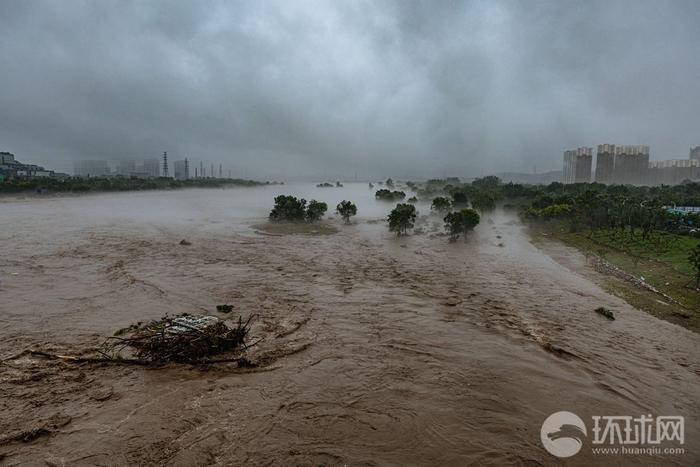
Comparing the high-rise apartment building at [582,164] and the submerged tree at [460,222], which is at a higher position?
the high-rise apartment building at [582,164]

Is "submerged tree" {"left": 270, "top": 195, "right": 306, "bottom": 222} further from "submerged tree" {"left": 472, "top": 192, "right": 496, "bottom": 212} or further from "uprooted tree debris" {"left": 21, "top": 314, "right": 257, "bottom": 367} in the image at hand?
"uprooted tree debris" {"left": 21, "top": 314, "right": 257, "bottom": 367}

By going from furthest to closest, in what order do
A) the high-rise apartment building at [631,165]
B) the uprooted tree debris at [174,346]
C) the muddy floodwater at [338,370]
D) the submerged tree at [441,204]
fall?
the high-rise apartment building at [631,165] < the submerged tree at [441,204] < the uprooted tree debris at [174,346] < the muddy floodwater at [338,370]

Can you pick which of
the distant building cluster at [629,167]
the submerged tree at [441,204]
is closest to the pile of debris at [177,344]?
the submerged tree at [441,204]

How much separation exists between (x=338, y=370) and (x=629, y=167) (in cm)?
18464

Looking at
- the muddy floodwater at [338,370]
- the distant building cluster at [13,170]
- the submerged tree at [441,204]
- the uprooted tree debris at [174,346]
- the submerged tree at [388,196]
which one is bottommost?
the muddy floodwater at [338,370]

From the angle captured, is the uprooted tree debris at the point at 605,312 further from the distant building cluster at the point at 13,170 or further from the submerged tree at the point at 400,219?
the distant building cluster at the point at 13,170

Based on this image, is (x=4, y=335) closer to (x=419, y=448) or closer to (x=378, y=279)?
(x=419, y=448)

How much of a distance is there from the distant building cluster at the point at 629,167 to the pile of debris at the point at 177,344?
6840 inches

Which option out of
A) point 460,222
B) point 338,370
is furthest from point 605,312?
point 460,222

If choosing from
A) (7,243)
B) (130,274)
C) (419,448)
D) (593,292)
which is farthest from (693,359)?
(7,243)

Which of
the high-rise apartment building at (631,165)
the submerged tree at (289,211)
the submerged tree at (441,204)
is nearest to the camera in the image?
the submerged tree at (289,211)

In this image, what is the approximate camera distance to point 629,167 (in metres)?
155

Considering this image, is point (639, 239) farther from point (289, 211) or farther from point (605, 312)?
point (289, 211)

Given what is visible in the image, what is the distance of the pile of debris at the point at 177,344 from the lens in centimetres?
1227
